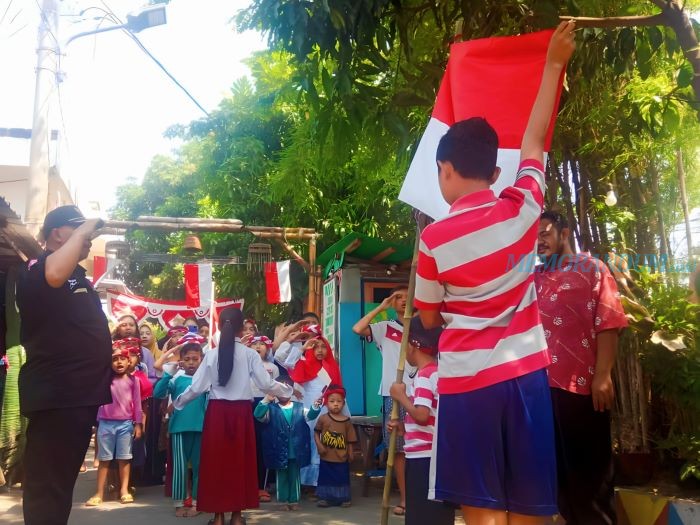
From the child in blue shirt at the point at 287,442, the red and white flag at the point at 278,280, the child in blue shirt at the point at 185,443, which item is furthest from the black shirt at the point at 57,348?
the red and white flag at the point at 278,280

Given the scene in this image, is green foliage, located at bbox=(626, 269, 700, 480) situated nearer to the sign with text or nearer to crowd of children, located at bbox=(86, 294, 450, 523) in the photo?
crowd of children, located at bbox=(86, 294, 450, 523)

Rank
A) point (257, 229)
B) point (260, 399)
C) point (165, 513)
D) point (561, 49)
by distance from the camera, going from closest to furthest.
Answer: point (561, 49) < point (165, 513) < point (260, 399) < point (257, 229)

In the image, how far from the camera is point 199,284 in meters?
13.9

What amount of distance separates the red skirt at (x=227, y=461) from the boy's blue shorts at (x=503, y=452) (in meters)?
3.91

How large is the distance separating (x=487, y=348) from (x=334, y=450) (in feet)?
16.9

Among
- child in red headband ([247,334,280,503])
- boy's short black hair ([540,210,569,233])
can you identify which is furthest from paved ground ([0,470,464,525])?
boy's short black hair ([540,210,569,233])

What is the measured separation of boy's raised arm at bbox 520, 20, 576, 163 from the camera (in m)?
2.46

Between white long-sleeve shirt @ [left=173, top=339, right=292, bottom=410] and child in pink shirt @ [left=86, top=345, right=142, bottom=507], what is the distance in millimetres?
1447

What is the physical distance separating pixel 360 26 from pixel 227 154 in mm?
12422

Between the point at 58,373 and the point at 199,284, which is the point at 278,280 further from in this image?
the point at 58,373

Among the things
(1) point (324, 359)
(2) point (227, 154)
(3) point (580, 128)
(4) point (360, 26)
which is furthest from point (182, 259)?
(4) point (360, 26)

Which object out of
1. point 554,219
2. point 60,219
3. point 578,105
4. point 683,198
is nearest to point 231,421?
point 60,219

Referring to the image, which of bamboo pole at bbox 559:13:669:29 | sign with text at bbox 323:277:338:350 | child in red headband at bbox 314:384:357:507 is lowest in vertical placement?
child in red headband at bbox 314:384:357:507

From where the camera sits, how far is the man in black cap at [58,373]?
3.23 meters
